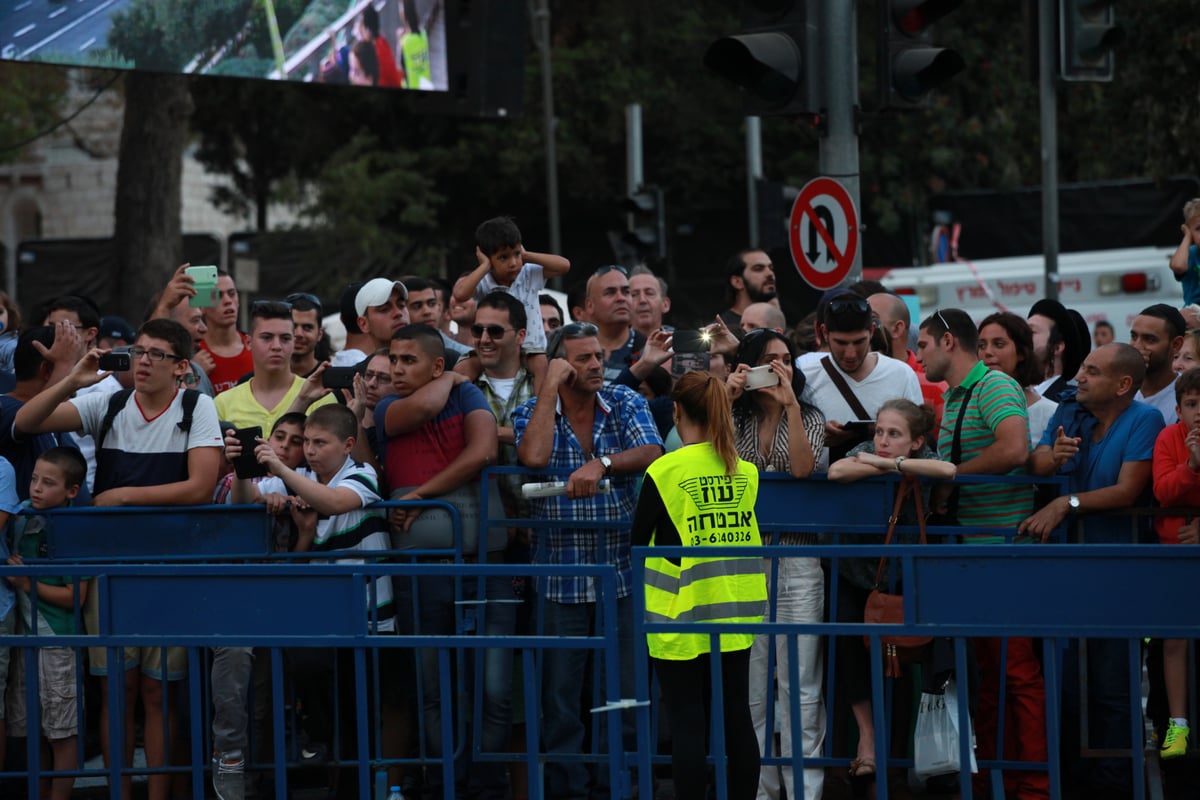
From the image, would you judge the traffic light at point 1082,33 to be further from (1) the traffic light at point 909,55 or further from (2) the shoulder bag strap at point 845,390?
(2) the shoulder bag strap at point 845,390

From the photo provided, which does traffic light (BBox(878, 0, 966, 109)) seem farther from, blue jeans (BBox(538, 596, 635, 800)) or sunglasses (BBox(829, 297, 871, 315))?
blue jeans (BBox(538, 596, 635, 800))

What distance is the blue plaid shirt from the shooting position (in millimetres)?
6742

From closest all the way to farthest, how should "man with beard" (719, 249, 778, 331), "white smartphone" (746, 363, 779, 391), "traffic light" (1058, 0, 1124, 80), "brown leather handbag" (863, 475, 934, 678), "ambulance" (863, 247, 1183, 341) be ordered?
"brown leather handbag" (863, 475, 934, 678)
"white smartphone" (746, 363, 779, 391)
"traffic light" (1058, 0, 1124, 80)
"man with beard" (719, 249, 778, 331)
"ambulance" (863, 247, 1183, 341)

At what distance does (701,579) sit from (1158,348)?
110 inches

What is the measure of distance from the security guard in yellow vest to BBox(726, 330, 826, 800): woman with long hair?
481 millimetres

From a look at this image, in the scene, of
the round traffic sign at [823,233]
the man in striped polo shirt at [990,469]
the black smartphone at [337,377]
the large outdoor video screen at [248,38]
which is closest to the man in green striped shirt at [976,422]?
the man in striped polo shirt at [990,469]

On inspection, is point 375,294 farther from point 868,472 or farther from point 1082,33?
point 1082,33

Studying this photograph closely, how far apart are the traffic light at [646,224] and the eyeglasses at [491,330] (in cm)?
916

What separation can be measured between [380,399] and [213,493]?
89 centimetres

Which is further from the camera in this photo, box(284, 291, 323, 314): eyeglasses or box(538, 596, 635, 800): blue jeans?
box(284, 291, 323, 314): eyeglasses

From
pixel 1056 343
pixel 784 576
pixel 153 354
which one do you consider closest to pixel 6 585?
pixel 153 354

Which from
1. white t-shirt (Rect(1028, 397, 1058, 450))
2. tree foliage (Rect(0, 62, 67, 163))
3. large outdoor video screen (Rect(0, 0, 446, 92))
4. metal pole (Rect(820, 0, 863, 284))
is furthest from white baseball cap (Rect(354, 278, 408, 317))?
tree foliage (Rect(0, 62, 67, 163))

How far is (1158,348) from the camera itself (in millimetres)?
7301

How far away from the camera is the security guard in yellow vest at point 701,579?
577 cm
